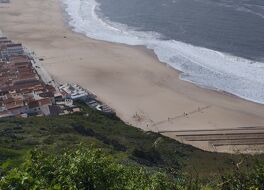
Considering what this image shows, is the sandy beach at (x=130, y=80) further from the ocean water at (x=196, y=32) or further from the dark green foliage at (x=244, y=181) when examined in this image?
the dark green foliage at (x=244, y=181)

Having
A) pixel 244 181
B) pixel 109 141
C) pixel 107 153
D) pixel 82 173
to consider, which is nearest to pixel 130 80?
pixel 109 141

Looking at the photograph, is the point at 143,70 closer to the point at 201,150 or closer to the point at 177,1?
the point at 201,150

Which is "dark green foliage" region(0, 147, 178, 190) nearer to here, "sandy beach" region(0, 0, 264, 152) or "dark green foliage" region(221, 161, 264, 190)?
"dark green foliage" region(221, 161, 264, 190)

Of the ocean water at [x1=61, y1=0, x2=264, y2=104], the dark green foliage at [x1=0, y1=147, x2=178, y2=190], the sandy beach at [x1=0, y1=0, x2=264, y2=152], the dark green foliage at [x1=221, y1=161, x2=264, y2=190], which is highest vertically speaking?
the dark green foliage at [x1=0, y1=147, x2=178, y2=190]

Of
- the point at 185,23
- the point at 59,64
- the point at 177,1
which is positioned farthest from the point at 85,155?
the point at 177,1

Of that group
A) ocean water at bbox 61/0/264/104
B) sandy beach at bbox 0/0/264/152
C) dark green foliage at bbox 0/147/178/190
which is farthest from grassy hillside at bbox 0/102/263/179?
dark green foliage at bbox 0/147/178/190

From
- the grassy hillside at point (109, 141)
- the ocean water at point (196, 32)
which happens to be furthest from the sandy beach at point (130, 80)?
the grassy hillside at point (109, 141)

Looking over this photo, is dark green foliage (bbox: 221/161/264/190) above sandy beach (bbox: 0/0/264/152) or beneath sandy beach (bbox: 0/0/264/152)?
above
